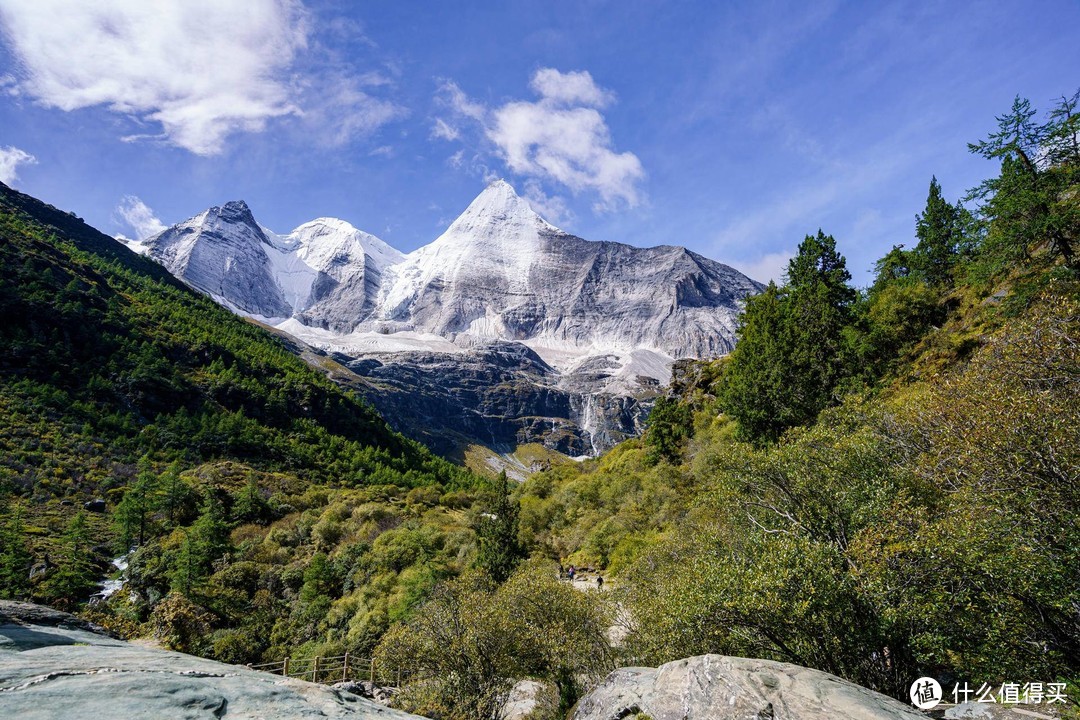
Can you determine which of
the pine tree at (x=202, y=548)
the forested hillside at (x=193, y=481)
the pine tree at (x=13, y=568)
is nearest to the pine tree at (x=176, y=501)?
the forested hillside at (x=193, y=481)

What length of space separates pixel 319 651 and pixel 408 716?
1777 inches

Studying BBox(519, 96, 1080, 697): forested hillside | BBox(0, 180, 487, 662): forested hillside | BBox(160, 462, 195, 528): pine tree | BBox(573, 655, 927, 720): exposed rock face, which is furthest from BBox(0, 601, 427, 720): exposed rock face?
BBox(160, 462, 195, 528): pine tree

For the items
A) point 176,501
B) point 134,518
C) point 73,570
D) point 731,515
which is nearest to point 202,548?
point 73,570

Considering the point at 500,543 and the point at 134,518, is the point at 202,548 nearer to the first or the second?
the point at 134,518

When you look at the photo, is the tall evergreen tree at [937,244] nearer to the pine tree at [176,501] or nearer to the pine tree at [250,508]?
the pine tree at [250,508]

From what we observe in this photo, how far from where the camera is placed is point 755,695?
520 inches

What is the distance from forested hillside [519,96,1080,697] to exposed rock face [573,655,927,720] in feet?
7.85

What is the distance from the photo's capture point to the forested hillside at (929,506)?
558 inches

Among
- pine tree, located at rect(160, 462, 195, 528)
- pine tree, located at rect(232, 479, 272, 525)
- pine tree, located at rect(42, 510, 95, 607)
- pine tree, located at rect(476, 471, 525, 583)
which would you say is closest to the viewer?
pine tree, located at rect(476, 471, 525, 583)

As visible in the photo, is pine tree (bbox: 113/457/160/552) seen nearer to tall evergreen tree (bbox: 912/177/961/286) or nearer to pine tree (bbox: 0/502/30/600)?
pine tree (bbox: 0/502/30/600)

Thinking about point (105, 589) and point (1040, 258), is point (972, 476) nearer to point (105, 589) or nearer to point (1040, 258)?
point (1040, 258)

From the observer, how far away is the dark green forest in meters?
15.0

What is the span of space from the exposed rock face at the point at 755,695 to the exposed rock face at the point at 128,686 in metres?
9.46

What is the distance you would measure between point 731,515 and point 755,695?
43.3 ft
